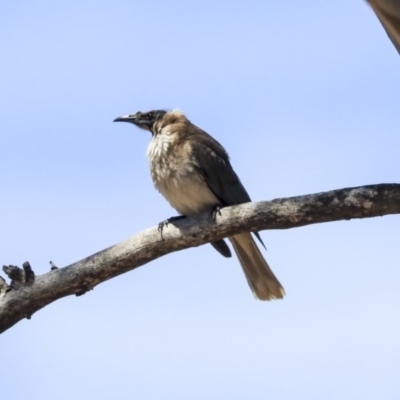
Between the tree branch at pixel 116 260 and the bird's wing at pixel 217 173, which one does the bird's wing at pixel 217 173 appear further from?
the tree branch at pixel 116 260

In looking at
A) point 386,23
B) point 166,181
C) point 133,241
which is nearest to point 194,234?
point 133,241

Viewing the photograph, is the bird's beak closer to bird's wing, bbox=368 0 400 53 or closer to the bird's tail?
the bird's tail

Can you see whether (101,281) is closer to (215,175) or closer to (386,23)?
(215,175)

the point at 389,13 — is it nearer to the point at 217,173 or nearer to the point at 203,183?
the point at 203,183

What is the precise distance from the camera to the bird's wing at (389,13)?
9.34 ft

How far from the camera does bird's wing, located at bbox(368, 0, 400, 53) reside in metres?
2.85

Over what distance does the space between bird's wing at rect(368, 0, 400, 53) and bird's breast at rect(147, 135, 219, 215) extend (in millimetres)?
3634

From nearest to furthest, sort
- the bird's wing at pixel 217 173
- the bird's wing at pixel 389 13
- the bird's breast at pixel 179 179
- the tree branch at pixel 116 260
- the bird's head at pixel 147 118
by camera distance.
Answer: the bird's wing at pixel 389 13 < the tree branch at pixel 116 260 < the bird's breast at pixel 179 179 < the bird's wing at pixel 217 173 < the bird's head at pixel 147 118

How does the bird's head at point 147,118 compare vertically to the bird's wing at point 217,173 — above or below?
above

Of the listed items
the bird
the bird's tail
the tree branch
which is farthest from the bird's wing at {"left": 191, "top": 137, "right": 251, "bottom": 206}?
the tree branch

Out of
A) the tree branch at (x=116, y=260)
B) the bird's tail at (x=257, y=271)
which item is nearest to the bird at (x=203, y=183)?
the bird's tail at (x=257, y=271)

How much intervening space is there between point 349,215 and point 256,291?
2.52 meters

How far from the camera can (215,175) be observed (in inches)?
286

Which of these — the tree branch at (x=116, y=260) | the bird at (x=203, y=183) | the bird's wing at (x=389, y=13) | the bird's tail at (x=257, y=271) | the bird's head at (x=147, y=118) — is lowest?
the bird's wing at (x=389, y=13)
